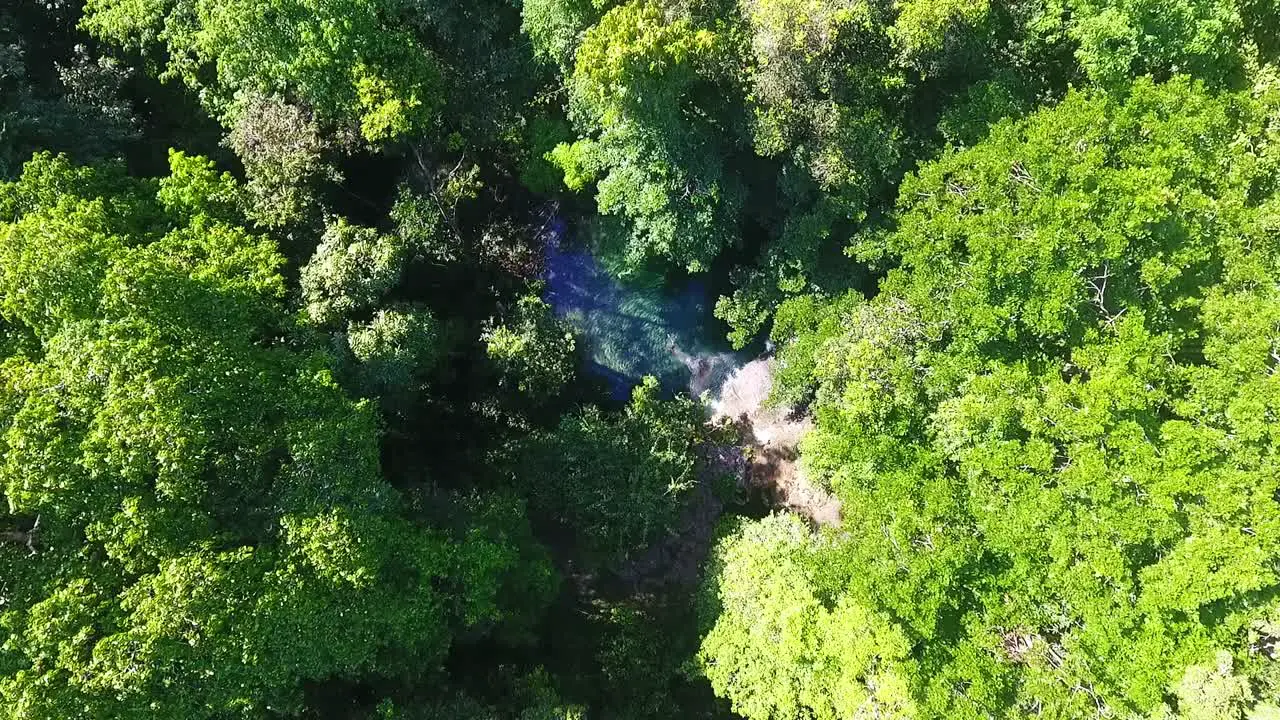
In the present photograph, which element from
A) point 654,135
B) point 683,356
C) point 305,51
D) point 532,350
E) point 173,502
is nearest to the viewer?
point 173,502

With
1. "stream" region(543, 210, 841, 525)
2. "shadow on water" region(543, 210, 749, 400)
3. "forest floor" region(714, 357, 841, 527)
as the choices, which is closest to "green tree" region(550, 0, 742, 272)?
"shadow on water" region(543, 210, 749, 400)

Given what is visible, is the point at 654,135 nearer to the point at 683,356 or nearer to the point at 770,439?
the point at 683,356

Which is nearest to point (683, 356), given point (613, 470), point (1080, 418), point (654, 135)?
point (613, 470)

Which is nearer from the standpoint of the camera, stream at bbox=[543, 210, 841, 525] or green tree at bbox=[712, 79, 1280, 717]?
green tree at bbox=[712, 79, 1280, 717]

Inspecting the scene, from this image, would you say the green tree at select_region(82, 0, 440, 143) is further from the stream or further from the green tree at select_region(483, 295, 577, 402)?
the stream

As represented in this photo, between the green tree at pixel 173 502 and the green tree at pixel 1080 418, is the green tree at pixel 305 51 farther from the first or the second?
the green tree at pixel 1080 418

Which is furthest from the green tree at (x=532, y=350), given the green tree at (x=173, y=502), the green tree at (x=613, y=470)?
the green tree at (x=173, y=502)

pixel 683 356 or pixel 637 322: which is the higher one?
pixel 637 322
